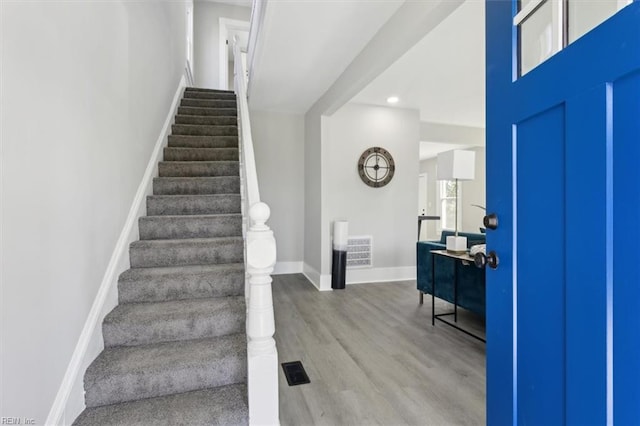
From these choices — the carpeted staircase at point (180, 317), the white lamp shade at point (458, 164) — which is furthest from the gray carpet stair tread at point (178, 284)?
the white lamp shade at point (458, 164)

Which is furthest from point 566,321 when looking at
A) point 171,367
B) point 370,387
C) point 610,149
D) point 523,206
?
point 171,367

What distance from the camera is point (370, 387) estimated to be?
1.91 meters

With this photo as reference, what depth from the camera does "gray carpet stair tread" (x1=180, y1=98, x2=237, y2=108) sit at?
175 inches

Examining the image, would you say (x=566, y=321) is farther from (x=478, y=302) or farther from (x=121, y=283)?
(x=121, y=283)

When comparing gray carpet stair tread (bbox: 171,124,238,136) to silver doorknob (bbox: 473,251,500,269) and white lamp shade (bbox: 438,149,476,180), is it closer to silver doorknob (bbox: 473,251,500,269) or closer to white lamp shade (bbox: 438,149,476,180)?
white lamp shade (bbox: 438,149,476,180)

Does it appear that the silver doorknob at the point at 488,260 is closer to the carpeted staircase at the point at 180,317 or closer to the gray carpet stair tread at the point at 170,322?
the carpeted staircase at the point at 180,317

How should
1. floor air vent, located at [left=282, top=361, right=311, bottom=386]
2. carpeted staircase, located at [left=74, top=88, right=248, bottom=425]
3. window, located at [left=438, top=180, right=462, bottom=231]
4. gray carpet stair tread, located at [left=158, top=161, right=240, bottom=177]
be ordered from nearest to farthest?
carpeted staircase, located at [left=74, top=88, right=248, bottom=425], floor air vent, located at [left=282, top=361, right=311, bottom=386], gray carpet stair tread, located at [left=158, top=161, right=240, bottom=177], window, located at [left=438, top=180, right=462, bottom=231]

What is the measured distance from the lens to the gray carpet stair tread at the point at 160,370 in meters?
1.49

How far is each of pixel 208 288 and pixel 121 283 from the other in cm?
54

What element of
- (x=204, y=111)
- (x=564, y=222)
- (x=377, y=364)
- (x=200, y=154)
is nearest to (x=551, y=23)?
(x=564, y=222)

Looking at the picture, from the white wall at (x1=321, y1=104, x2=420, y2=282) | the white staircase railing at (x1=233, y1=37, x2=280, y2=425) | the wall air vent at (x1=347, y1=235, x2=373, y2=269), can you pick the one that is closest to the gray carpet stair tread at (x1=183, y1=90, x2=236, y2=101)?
the white wall at (x1=321, y1=104, x2=420, y2=282)

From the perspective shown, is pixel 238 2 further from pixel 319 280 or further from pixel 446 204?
pixel 446 204

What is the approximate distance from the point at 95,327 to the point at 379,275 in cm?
373

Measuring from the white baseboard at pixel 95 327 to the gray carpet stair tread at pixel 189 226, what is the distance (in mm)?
97
